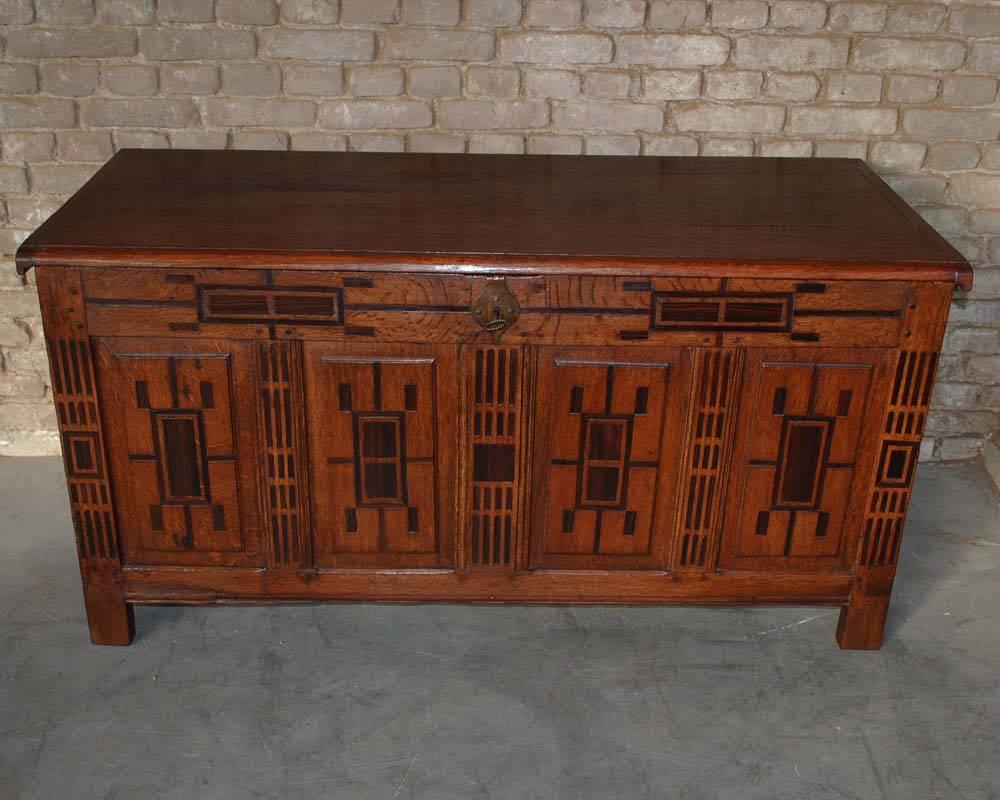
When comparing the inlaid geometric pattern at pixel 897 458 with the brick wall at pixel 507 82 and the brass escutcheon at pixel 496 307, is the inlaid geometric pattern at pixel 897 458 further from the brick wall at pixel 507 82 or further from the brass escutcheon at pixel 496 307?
the brick wall at pixel 507 82

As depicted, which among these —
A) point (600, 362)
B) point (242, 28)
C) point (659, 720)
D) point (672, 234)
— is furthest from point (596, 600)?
point (242, 28)

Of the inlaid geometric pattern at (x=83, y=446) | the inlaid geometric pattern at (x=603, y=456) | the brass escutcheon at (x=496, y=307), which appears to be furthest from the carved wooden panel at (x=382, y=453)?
the inlaid geometric pattern at (x=83, y=446)

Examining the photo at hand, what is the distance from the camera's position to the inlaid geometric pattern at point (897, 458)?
8.14 ft

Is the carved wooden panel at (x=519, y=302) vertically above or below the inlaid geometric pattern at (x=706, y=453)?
above

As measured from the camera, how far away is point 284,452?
257cm

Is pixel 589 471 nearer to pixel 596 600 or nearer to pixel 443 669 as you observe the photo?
pixel 596 600

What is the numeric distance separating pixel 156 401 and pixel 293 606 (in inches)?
27.9

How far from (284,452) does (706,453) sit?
37.9 inches

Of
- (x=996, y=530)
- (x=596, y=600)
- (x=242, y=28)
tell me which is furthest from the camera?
(x=996, y=530)

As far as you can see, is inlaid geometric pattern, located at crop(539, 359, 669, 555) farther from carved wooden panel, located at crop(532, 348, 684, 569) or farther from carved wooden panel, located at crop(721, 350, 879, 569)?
carved wooden panel, located at crop(721, 350, 879, 569)

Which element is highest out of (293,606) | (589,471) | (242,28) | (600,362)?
(242,28)

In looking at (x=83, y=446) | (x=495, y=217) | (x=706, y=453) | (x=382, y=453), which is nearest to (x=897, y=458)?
(x=706, y=453)

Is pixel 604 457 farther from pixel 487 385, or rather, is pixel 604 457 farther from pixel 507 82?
pixel 507 82

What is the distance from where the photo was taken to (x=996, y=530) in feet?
10.8
